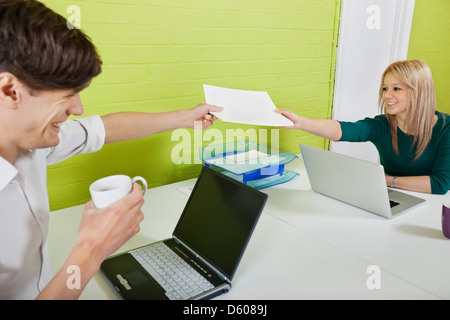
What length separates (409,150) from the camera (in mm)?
1892

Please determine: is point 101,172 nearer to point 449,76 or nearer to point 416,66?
point 416,66

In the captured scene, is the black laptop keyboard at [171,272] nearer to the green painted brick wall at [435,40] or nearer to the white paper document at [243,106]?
the white paper document at [243,106]

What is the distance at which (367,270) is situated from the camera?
1.09 m

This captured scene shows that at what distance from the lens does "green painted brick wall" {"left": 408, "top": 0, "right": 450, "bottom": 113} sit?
3.03m

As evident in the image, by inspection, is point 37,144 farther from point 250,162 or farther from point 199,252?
point 250,162

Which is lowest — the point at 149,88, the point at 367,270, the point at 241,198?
the point at 367,270

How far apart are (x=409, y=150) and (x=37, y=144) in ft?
5.65

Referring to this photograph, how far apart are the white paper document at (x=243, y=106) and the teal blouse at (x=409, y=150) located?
56 centimetres

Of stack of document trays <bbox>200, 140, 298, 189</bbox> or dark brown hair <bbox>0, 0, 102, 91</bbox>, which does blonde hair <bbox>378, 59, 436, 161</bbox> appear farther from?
dark brown hair <bbox>0, 0, 102, 91</bbox>

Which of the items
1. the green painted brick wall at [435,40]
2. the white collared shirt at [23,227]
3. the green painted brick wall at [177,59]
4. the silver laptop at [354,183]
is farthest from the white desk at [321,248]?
the green painted brick wall at [435,40]

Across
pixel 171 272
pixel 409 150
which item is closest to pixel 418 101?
pixel 409 150
